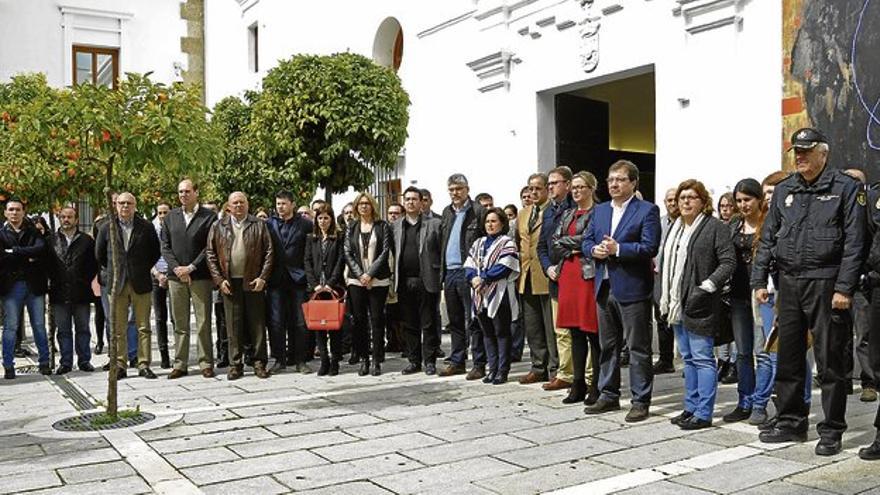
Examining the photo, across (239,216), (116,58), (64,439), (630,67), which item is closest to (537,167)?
(630,67)

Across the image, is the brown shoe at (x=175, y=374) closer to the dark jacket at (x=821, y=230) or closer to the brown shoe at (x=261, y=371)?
the brown shoe at (x=261, y=371)

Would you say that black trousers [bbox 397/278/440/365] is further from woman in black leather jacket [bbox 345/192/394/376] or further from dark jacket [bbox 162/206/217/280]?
dark jacket [bbox 162/206/217/280]

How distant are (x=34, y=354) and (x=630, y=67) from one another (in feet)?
29.1

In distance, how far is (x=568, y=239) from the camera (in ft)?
24.9

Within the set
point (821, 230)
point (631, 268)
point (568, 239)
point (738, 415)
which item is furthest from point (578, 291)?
point (821, 230)

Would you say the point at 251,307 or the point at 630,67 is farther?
the point at 630,67

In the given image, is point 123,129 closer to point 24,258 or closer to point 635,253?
point 24,258

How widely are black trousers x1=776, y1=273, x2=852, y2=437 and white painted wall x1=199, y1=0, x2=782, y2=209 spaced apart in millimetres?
3772

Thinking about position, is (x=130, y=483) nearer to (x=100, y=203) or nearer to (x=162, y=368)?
(x=162, y=368)

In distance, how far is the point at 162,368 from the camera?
10281mm

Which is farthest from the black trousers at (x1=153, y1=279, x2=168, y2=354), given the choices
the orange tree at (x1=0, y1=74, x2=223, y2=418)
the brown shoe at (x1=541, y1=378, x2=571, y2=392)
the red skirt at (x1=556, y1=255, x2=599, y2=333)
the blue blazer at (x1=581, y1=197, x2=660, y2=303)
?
the blue blazer at (x1=581, y1=197, x2=660, y2=303)

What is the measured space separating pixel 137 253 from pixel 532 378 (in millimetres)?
4520

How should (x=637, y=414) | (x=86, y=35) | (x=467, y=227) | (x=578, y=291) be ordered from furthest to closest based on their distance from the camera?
(x=86, y=35) → (x=467, y=227) → (x=578, y=291) → (x=637, y=414)

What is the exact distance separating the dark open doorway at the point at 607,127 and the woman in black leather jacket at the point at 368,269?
4442 mm
